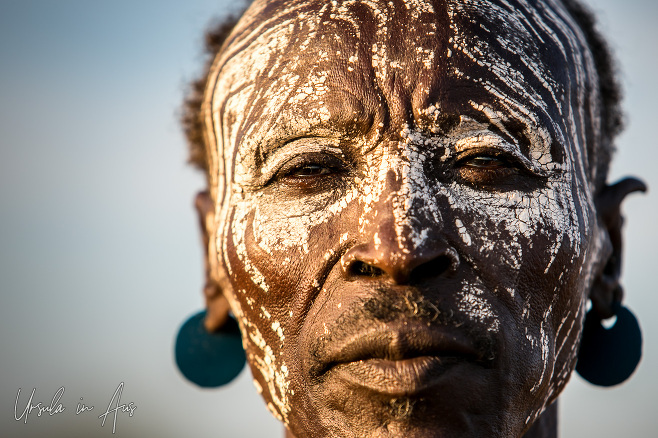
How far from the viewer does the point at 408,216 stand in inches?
101

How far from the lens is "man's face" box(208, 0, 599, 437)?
2492 millimetres

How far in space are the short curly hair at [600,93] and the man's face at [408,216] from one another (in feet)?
1.40

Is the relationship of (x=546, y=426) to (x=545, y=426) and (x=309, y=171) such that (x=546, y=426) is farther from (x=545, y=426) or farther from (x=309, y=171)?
(x=309, y=171)

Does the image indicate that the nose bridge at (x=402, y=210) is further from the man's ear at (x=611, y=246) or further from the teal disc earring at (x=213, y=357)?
the teal disc earring at (x=213, y=357)

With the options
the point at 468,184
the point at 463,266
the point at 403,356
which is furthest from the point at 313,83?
the point at 403,356

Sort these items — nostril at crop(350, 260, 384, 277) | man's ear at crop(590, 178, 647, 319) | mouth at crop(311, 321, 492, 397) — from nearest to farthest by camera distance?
mouth at crop(311, 321, 492, 397) → nostril at crop(350, 260, 384, 277) → man's ear at crop(590, 178, 647, 319)

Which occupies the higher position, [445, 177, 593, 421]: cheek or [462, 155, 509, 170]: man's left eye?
[462, 155, 509, 170]: man's left eye

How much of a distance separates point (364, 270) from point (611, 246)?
1340mm

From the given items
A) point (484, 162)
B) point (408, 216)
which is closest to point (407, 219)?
point (408, 216)

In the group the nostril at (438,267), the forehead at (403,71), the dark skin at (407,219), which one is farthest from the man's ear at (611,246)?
the nostril at (438,267)

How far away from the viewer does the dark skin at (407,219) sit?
98.0 inches

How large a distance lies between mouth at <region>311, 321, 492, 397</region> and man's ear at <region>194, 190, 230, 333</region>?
1.26 metres

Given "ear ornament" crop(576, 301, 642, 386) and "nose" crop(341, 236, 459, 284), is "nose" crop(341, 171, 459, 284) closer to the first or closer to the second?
"nose" crop(341, 236, 459, 284)

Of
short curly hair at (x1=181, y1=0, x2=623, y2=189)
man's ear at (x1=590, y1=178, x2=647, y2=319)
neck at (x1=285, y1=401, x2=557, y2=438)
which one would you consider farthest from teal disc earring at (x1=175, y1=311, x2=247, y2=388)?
man's ear at (x1=590, y1=178, x2=647, y2=319)
